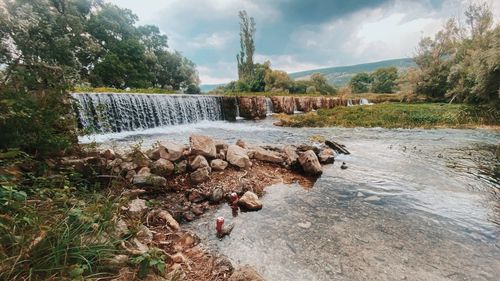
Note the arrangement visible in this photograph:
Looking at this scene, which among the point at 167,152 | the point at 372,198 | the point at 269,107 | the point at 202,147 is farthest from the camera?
the point at 269,107

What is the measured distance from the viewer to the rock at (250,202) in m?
4.18

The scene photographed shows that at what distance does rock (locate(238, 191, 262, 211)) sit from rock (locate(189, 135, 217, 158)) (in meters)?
1.68

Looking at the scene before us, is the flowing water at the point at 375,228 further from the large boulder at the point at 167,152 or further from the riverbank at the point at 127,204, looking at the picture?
the large boulder at the point at 167,152

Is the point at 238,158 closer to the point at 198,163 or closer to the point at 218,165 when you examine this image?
the point at 218,165

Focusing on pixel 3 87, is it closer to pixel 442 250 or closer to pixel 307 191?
pixel 307 191

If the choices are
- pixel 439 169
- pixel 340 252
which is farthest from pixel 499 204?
pixel 340 252

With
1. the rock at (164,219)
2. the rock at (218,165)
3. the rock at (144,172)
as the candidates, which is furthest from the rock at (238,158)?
the rock at (164,219)

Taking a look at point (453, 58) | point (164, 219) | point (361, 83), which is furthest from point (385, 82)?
point (164, 219)

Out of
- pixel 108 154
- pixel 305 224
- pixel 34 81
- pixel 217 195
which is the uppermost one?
pixel 34 81

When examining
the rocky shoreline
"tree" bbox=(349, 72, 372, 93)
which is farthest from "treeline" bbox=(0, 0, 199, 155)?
"tree" bbox=(349, 72, 372, 93)

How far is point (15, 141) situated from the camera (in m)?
2.97

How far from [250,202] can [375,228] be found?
201 cm

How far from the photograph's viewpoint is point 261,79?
46.7 meters

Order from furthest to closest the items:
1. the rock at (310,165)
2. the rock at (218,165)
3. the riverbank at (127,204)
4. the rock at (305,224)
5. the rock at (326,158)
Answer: the rock at (326,158) → the rock at (310,165) → the rock at (218,165) → the rock at (305,224) → the riverbank at (127,204)
